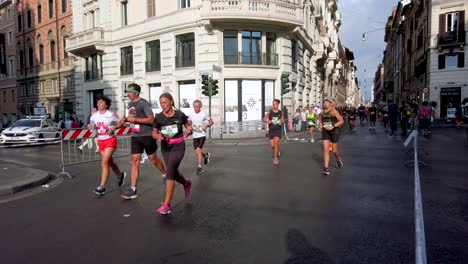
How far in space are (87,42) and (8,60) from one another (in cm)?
2716

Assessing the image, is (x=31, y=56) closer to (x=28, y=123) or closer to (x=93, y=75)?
(x=93, y=75)

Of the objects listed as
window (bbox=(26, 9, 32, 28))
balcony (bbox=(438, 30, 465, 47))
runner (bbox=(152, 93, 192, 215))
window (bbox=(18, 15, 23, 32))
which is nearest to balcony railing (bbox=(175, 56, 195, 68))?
runner (bbox=(152, 93, 192, 215))

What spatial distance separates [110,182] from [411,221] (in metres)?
5.99

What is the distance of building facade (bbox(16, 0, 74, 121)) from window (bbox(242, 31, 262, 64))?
1810 cm

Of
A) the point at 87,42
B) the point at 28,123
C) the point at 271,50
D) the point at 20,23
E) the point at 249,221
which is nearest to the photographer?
the point at 249,221

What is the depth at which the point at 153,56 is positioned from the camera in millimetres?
26219

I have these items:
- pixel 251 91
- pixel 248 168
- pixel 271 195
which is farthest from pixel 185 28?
pixel 271 195

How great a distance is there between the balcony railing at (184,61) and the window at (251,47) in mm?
3338

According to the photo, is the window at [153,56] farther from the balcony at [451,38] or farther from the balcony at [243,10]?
the balcony at [451,38]

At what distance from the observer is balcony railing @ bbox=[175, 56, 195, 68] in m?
23.9

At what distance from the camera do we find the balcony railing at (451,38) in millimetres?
33903

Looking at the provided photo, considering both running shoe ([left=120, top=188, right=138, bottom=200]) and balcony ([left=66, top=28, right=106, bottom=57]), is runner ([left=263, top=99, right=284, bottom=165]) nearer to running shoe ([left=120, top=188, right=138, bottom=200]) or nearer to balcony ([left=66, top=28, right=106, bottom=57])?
running shoe ([left=120, top=188, right=138, bottom=200])

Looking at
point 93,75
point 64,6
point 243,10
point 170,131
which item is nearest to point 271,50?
point 243,10

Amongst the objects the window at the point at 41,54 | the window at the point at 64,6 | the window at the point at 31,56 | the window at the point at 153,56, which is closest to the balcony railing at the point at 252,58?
the window at the point at 153,56
